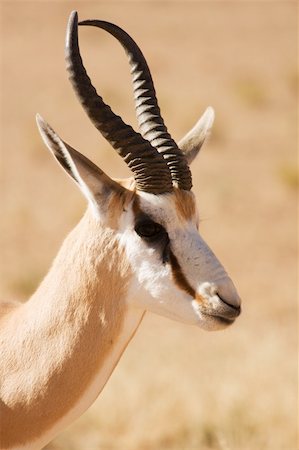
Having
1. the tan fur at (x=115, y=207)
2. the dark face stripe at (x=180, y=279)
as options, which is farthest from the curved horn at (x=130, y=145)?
the dark face stripe at (x=180, y=279)

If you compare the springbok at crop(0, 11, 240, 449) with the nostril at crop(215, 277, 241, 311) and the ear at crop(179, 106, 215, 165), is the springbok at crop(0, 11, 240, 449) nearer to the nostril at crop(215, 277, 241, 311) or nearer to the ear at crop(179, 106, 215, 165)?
the nostril at crop(215, 277, 241, 311)

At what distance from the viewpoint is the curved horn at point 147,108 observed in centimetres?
543

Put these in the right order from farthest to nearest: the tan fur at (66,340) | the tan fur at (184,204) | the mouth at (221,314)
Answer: the tan fur at (184,204)
the tan fur at (66,340)
the mouth at (221,314)

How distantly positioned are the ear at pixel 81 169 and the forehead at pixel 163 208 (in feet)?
0.40

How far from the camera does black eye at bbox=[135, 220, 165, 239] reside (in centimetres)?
509

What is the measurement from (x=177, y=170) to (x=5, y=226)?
41.0ft

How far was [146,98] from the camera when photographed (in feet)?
18.4

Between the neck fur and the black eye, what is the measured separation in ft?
0.46

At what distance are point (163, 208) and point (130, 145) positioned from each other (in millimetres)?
385

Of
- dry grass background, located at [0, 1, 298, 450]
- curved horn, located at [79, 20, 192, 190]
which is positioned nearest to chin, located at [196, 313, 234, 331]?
curved horn, located at [79, 20, 192, 190]

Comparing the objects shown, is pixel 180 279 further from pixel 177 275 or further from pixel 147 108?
pixel 147 108

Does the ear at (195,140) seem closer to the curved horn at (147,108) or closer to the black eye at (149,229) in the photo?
the curved horn at (147,108)

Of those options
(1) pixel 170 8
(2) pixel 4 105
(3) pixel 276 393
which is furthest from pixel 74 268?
(1) pixel 170 8

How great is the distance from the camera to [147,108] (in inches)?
220
